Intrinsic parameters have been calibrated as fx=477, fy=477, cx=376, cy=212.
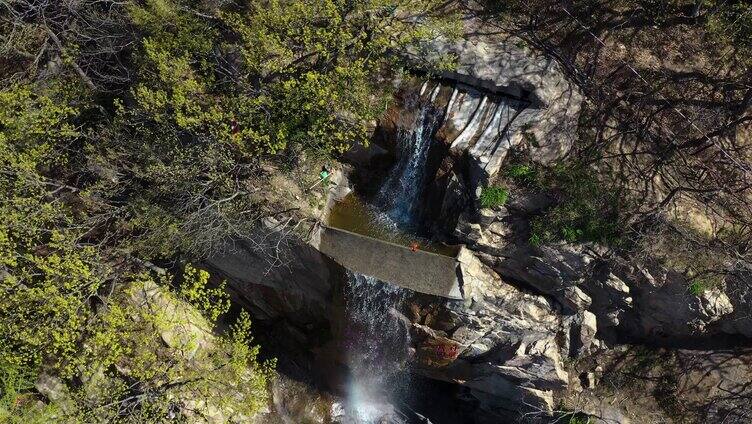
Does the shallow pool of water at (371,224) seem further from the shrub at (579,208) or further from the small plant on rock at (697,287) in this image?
the small plant on rock at (697,287)

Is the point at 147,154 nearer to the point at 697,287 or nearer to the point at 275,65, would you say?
the point at 275,65

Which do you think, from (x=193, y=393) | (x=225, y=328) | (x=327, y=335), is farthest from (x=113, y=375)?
(x=327, y=335)

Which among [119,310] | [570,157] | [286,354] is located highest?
[570,157]

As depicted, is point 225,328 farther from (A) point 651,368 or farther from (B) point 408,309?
(A) point 651,368

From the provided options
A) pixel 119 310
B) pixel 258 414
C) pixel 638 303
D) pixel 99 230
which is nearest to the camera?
pixel 119 310

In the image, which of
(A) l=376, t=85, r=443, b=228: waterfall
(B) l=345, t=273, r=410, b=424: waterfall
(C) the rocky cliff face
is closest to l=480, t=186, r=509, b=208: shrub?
(C) the rocky cliff face
